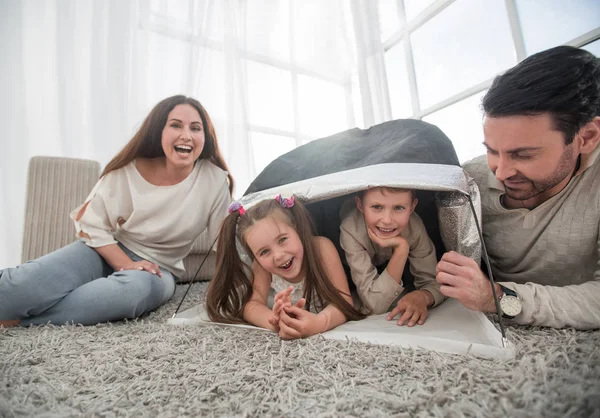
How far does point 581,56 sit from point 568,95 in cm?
10

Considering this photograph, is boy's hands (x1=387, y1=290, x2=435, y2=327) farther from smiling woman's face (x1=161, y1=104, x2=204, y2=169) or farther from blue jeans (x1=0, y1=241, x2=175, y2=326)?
smiling woman's face (x1=161, y1=104, x2=204, y2=169)

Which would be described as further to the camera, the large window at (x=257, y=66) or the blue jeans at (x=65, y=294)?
the large window at (x=257, y=66)

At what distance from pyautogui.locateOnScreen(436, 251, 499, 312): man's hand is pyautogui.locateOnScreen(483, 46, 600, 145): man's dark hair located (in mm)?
346

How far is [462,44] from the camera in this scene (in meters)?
2.14

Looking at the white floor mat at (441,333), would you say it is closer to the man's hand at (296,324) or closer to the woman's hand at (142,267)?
the man's hand at (296,324)

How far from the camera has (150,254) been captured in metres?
1.11

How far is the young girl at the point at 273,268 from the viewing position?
30.2 inches

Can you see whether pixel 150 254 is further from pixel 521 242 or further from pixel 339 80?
pixel 339 80

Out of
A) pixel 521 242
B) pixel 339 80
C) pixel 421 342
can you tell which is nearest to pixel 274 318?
pixel 421 342

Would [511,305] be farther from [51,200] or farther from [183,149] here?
[51,200]

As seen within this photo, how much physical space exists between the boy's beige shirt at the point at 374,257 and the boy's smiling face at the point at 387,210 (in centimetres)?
7

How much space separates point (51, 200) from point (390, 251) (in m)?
1.54

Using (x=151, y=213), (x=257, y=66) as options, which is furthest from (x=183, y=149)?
(x=257, y=66)

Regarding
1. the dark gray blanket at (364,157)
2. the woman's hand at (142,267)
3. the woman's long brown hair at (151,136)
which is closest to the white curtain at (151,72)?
the woman's long brown hair at (151,136)
